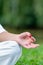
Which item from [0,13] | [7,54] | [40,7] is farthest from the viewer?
[0,13]

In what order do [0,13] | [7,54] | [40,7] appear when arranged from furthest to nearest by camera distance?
[0,13], [40,7], [7,54]

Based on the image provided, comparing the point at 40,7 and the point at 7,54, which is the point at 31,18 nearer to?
the point at 40,7

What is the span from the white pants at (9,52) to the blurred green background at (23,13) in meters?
12.3

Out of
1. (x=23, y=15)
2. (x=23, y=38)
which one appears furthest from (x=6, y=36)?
(x=23, y=15)

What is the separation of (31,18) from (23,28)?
691 mm

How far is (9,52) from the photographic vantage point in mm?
4113

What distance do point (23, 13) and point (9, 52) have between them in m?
12.9

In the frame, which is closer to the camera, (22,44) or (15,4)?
(22,44)

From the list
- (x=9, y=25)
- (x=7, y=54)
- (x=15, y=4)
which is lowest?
(x=9, y=25)

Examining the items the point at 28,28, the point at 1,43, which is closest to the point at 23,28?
the point at 28,28

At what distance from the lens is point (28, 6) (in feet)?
55.1

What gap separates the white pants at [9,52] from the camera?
4.11 meters

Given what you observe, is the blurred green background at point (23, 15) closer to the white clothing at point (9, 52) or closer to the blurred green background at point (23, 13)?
the blurred green background at point (23, 13)

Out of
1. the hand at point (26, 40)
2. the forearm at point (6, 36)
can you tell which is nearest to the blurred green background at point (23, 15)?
the forearm at point (6, 36)
